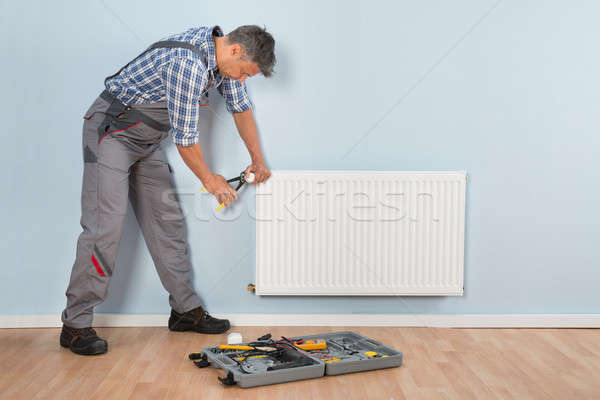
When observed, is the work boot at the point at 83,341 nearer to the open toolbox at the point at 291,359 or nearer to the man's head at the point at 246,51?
the open toolbox at the point at 291,359

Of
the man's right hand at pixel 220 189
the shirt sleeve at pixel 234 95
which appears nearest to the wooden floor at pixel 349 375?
the man's right hand at pixel 220 189

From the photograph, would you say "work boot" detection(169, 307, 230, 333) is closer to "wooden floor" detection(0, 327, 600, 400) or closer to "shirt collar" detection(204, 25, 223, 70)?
"wooden floor" detection(0, 327, 600, 400)

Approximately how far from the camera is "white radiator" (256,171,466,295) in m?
2.27

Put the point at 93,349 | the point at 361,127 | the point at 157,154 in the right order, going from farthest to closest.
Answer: the point at 361,127 < the point at 157,154 < the point at 93,349

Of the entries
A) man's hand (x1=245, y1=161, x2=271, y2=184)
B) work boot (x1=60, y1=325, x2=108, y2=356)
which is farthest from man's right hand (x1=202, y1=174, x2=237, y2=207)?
work boot (x1=60, y1=325, x2=108, y2=356)

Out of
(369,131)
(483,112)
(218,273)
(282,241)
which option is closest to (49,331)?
(218,273)

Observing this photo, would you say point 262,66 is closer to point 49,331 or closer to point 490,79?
point 490,79

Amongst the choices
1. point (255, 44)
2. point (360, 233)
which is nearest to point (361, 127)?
point (360, 233)

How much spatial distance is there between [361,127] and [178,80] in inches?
31.3

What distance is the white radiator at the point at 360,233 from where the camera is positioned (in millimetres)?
2270

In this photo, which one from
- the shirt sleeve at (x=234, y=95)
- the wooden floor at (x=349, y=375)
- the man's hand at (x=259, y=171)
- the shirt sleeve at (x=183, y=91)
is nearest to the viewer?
the wooden floor at (x=349, y=375)

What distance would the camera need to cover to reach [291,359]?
190cm

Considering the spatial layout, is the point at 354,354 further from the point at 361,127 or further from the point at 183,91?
the point at 183,91

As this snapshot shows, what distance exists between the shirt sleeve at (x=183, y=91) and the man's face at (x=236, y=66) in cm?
11
